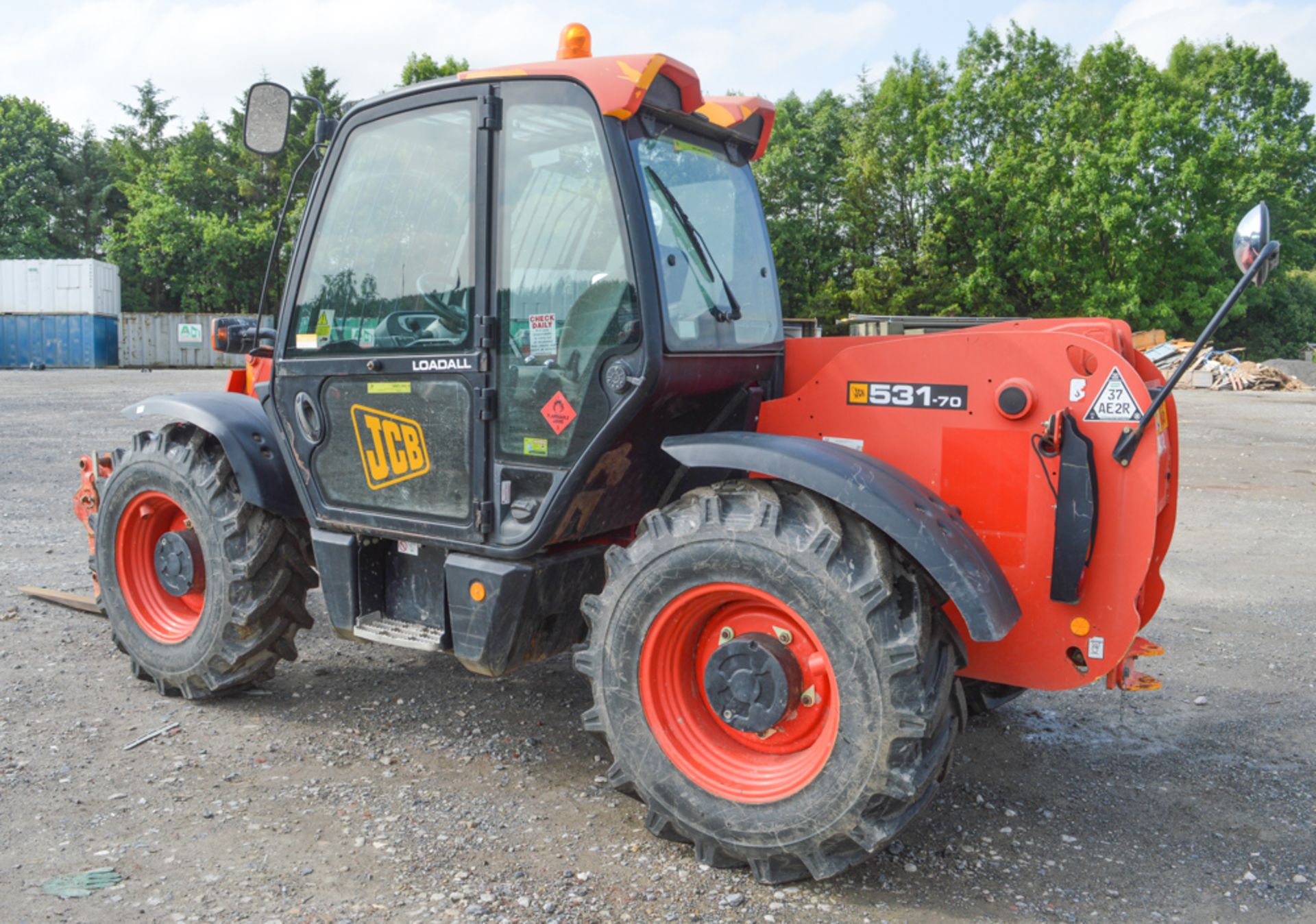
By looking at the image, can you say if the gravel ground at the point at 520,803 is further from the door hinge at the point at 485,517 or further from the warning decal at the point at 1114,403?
the warning decal at the point at 1114,403

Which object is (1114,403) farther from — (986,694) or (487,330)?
(487,330)

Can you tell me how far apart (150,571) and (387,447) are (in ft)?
5.87

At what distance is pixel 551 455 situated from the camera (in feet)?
11.4

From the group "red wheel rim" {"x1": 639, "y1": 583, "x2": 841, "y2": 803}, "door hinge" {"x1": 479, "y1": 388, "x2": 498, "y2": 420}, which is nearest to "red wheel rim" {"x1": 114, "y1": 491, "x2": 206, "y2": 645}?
"door hinge" {"x1": 479, "y1": 388, "x2": 498, "y2": 420}

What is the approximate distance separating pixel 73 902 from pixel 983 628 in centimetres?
267

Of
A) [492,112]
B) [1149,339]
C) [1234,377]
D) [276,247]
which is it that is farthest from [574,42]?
[1234,377]

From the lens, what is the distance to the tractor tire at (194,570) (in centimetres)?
432

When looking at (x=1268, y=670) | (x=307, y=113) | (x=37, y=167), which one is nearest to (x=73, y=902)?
A: (x=1268, y=670)

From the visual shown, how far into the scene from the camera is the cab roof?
3.25 meters

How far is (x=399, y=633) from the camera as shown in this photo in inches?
151

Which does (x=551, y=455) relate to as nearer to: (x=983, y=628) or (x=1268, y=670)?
(x=983, y=628)

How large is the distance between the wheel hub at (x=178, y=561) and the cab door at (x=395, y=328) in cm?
79

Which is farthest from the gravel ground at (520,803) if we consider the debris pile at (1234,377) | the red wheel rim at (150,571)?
the debris pile at (1234,377)

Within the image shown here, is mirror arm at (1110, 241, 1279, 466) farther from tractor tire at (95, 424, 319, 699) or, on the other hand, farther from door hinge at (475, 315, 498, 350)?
tractor tire at (95, 424, 319, 699)
